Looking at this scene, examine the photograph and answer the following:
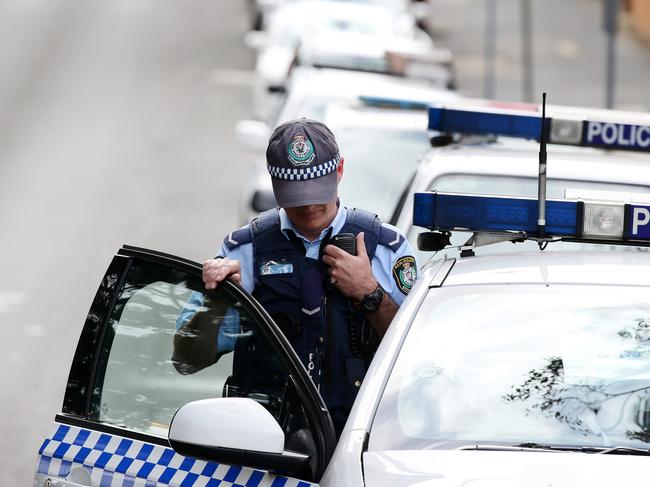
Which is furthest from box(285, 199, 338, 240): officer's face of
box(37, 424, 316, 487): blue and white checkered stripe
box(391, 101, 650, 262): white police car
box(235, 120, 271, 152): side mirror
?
box(235, 120, 271, 152): side mirror

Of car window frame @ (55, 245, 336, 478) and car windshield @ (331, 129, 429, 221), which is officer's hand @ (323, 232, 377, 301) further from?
car windshield @ (331, 129, 429, 221)

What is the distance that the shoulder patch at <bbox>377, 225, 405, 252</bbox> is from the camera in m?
4.60

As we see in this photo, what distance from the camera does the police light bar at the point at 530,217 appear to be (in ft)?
14.3

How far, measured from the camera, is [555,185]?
6.68 m

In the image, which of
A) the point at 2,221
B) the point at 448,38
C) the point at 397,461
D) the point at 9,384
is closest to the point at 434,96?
the point at 9,384

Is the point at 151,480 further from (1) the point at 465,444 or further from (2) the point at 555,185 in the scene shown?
(2) the point at 555,185

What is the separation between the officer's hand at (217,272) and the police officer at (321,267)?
0.29 m

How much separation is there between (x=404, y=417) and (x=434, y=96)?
23.0ft

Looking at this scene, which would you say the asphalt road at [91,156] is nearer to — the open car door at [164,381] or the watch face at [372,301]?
the open car door at [164,381]

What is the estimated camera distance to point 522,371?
3.87 metres

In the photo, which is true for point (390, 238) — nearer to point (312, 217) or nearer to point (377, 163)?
point (312, 217)

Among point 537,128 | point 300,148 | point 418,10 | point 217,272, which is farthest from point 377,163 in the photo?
point 418,10

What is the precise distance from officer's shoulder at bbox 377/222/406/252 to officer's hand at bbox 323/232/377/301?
0.64 feet

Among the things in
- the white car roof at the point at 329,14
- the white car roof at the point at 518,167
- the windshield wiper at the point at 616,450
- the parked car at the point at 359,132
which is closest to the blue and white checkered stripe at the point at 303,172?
the windshield wiper at the point at 616,450
